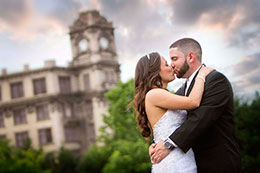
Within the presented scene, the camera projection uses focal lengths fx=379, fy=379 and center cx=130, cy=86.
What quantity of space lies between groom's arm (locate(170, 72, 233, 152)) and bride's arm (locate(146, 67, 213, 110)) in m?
0.07

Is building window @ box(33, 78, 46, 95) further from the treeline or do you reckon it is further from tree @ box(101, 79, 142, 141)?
tree @ box(101, 79, 142, 141)

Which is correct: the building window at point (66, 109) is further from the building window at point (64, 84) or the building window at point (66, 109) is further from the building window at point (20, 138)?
the building window at point (20, 138)

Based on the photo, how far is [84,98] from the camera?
132 ft

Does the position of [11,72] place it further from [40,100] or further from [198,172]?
[198,172]

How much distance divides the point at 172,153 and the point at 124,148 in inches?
809

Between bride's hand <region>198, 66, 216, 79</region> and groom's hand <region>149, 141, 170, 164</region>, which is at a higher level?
bride's hand <region>198, 66, 216, 79</region>

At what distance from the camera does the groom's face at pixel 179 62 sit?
416cm

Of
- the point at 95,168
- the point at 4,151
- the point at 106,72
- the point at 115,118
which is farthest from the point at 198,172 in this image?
the point at 106,72

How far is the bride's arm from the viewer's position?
3836 millimetres

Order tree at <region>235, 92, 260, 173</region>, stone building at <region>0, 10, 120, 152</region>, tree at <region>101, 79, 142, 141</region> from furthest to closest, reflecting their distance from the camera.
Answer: stone building at <region>0, 10, 120, 152</region>
tree at <region>101, 79, 142, 141</region>
tree at <region>235, 92, 260, 173</region>

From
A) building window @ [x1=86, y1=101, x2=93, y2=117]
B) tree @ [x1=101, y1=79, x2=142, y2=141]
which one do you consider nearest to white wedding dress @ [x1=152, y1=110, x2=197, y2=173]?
tree @ [x1=101, y1=79, x2=142, y2=141]

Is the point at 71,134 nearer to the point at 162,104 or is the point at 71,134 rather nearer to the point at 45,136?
the point at 45,136

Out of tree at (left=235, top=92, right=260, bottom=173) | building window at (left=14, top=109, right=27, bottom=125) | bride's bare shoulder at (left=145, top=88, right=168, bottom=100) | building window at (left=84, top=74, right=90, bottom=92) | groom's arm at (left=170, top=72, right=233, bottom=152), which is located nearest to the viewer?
groom's arm at (left=170, top=72, right=233, bottom=152)

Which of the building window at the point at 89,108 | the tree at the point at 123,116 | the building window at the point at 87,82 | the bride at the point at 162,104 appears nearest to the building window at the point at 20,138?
the building window at the point at 89,108
